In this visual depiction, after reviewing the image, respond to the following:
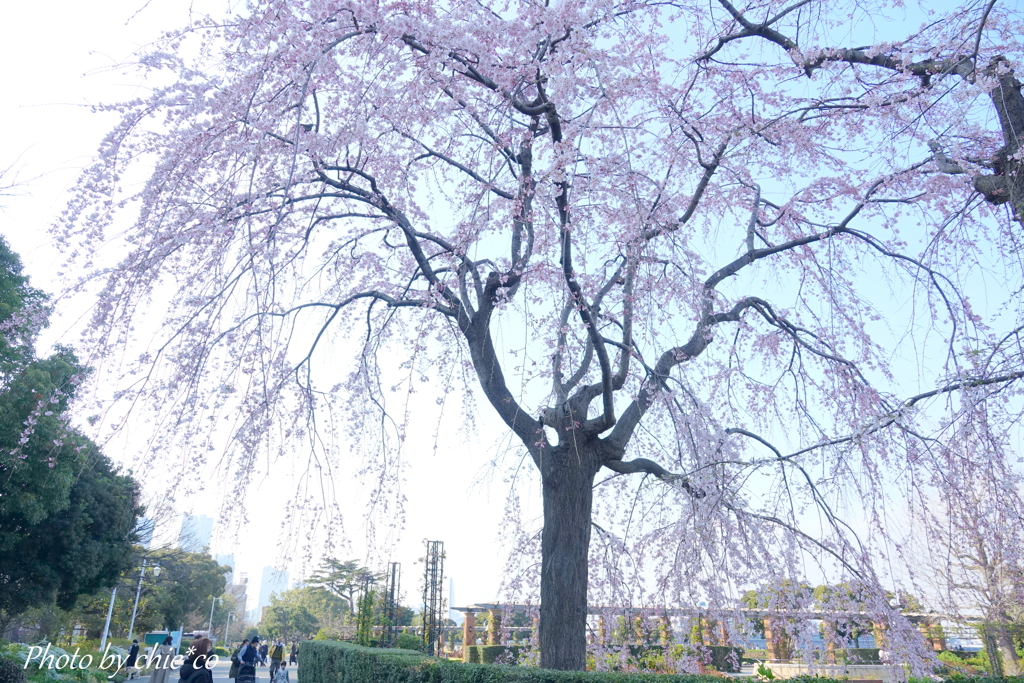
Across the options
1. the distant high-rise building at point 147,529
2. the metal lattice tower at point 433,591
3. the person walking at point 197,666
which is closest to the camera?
the distant high-rise building at point 147,529

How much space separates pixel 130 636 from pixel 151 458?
27839 millimetres

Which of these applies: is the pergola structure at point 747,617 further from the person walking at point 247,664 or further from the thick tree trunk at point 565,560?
the person walking at point 247,664

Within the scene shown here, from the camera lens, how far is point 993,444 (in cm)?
373

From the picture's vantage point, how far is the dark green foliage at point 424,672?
13.8 feet

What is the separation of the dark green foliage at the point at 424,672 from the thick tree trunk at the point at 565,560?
22.2 inches

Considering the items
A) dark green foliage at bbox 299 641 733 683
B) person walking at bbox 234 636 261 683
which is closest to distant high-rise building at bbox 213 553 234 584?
person walking at bbox 234 636 261 683

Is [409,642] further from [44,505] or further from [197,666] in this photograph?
[197,666]

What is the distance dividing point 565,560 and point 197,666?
3461 millimetres

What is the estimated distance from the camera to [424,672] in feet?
19.1

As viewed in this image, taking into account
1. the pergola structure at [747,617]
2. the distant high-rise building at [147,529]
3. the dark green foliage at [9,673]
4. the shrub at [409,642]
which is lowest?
the dark green foliage at [9,673]

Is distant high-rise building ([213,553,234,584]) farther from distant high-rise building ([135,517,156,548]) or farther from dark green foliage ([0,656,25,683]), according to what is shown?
dark green foliage ([0,656,25,683])

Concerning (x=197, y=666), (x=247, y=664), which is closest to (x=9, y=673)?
(x=247, y=664)

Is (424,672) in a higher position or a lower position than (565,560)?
lower

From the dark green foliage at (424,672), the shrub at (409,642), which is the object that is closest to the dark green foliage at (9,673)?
the dark green foliage at (424,672)
